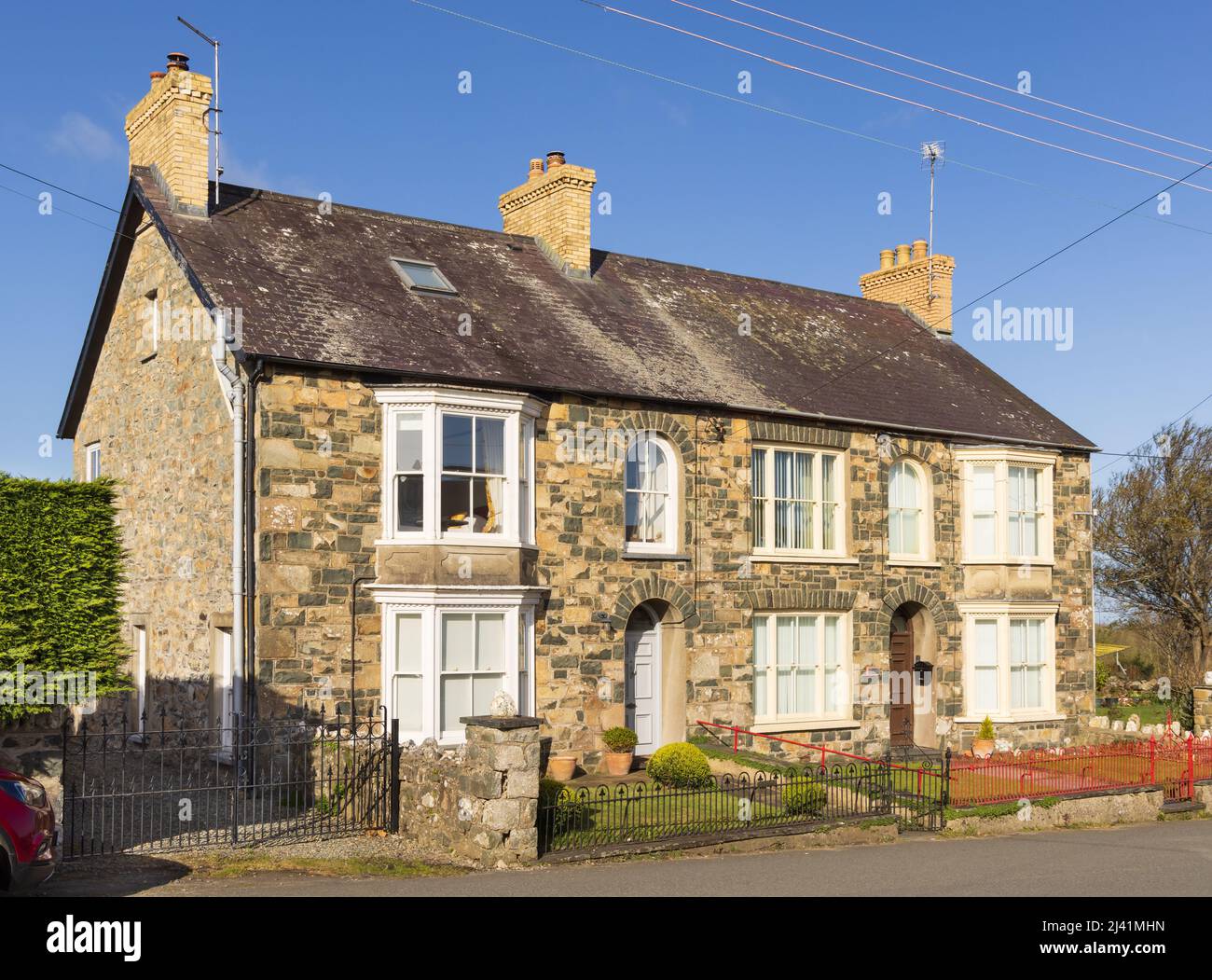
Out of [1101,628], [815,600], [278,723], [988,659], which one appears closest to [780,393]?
[815,600]

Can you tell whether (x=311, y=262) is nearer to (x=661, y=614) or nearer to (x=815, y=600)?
(x=661, y=614)

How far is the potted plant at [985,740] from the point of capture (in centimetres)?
2466

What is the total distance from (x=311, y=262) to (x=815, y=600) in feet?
36.4

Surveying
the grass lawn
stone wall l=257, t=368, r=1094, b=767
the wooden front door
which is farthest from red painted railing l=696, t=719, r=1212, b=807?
the grass lawn

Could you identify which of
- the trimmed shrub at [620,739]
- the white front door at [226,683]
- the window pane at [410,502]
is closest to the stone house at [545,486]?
the window pane at [410,502]

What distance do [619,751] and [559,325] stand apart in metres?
7.76

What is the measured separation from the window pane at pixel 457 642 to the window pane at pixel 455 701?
21 centimetres

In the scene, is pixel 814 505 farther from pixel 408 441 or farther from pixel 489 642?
pixel 408 441

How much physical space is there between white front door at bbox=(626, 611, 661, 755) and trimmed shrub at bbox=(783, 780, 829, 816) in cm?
534

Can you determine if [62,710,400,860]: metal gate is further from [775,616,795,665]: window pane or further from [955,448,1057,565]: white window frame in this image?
[955,448,1057,565]: white window frame

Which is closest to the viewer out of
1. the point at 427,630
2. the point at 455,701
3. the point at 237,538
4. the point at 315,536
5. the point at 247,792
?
the point at 247,792

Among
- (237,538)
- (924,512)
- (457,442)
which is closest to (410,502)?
(457,442)

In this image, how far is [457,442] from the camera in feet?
63.2

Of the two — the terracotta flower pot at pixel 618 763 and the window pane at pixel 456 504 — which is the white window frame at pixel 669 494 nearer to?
the window pane at pixel 456 504
